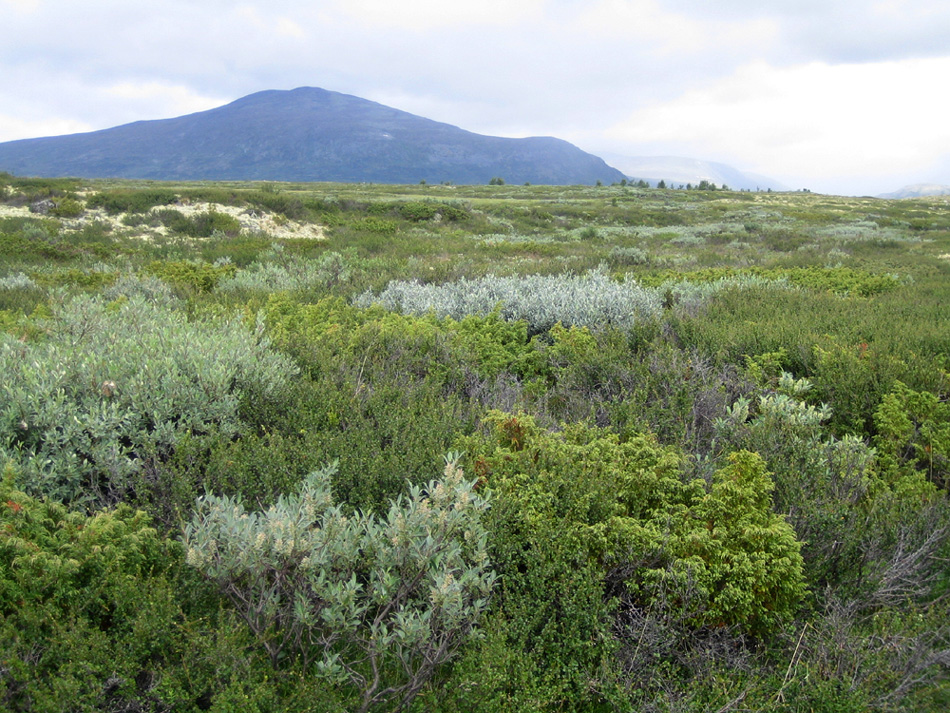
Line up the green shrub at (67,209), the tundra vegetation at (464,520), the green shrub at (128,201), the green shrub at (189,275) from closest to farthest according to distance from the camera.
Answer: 1. the tundra vegetation at (464,520)
2. the green shrub at (189,275)
3. the green shrub at (67,209)
4. the green shrub at (128,201)

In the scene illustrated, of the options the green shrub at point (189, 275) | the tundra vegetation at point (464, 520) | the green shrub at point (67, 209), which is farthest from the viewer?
the green shrub at point (67, 209)

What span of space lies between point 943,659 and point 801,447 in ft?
4.79

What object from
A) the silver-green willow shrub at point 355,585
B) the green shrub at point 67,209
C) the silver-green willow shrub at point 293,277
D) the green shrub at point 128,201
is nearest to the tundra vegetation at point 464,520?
the silver-green willow shrub at point 355,585

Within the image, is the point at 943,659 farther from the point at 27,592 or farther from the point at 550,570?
the point at 27,592

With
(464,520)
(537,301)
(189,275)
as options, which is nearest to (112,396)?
(464,520)

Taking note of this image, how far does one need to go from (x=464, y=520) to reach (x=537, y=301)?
16.7ft

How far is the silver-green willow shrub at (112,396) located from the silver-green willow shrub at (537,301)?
3.07m

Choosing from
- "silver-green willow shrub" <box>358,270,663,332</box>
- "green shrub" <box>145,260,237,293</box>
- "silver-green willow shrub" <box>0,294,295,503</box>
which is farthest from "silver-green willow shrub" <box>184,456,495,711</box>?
"green shrub" <box>145,260,237,293</box>

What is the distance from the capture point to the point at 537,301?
707 centimetres

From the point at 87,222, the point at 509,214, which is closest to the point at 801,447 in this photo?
the point at 87,222

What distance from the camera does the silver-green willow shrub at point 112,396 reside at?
2.87 m

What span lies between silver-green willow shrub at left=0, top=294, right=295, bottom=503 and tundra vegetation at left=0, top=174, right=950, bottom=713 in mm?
24

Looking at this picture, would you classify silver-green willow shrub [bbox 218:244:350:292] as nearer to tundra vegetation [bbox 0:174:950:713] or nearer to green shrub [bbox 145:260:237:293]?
green shrub [bbox 145:260:237:293]

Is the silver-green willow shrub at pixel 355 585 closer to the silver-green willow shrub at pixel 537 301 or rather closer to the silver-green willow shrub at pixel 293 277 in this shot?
the silver-green willow shrub at pixel 537 301
